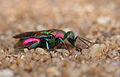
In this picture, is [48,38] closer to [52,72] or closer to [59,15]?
[52,72]

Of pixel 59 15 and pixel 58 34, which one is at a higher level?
pixel 59 15

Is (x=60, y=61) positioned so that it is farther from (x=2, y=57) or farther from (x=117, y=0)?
(x=117, y=0)

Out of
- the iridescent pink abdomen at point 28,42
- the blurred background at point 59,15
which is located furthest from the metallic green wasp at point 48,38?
the blurred background at point 59,15

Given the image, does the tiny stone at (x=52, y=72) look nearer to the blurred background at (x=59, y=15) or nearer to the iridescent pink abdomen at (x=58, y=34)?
the iridescent pink abdomen at (x=58, y=34)

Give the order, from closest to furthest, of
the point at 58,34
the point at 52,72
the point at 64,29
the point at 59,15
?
the point at 52,72 < the point at 58,34 < the point at 64,29 < the point at 59,15

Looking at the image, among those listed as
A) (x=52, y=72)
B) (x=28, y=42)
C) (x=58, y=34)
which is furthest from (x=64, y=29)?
(x=52, y=72)

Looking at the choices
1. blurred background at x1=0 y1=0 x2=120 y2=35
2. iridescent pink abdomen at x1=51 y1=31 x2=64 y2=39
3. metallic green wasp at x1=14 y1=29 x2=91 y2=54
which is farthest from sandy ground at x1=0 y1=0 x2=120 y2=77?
iridescent pink abdomen at x1=51 y1=31 x2=64 y2=39

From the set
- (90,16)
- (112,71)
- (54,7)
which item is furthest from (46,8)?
(112,71)

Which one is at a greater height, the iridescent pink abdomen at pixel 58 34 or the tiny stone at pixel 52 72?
the iridescent pink abdomen at pixel 58 34
